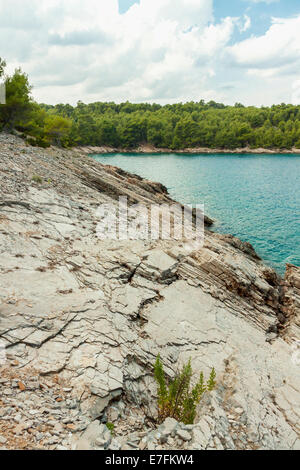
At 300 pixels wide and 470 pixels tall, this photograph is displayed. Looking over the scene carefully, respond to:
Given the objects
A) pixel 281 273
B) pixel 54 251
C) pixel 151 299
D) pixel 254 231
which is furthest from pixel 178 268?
pixel 254 231

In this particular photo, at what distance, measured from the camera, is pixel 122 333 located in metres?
11.9

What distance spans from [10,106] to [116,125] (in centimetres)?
15319

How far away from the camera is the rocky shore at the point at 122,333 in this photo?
8.10 metres

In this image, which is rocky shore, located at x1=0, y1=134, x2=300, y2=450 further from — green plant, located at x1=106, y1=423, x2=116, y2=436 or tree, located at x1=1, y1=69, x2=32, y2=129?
tree, located at x1=1, y1=69, x2=32, y2=129

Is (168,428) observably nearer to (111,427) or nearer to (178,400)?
(178,400)

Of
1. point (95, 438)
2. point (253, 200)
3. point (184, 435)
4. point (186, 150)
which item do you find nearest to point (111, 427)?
point (95, 438)

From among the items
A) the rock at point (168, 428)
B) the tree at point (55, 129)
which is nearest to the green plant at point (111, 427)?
the rock at point (168, 428)

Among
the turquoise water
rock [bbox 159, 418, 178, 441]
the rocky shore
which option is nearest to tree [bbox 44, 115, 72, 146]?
the turquoise water

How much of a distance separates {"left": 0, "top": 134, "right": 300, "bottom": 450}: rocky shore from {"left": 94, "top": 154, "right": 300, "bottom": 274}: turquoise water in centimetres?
1353

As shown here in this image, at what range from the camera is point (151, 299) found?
15.3 meters

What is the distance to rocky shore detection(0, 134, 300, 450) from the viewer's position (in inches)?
319

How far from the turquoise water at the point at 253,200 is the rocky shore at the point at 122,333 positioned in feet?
44.4

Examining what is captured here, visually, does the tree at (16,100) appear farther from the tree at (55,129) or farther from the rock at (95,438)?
the rock at (95,438)

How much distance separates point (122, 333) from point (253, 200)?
52655mm
